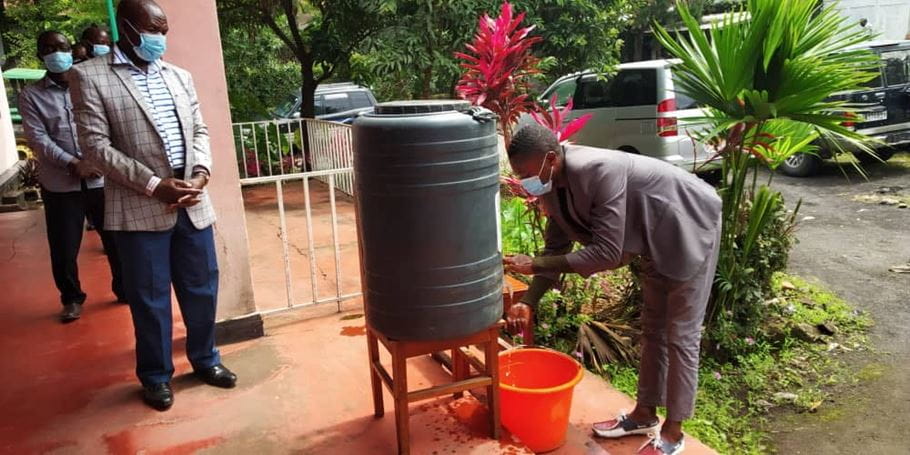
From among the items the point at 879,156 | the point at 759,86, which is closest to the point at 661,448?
the point at 759,86

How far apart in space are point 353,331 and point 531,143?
1.94m

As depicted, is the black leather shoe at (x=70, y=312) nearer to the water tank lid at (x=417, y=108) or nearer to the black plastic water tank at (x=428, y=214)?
the black plastic water tank at (x=428, y=214)

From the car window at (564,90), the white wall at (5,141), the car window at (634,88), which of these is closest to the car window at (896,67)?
the car window at (634,88)

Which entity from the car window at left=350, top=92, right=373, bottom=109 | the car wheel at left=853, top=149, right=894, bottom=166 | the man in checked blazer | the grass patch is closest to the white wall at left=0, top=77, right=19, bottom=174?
the car window at left=350, top=92, right=373, bottom=109

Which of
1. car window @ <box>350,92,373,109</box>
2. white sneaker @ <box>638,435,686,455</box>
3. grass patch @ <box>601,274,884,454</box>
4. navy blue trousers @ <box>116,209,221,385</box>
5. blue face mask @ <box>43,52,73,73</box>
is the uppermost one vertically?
blue face mask @ <box>43,52,73,73</box>

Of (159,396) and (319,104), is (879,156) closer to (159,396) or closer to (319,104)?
(319,104)

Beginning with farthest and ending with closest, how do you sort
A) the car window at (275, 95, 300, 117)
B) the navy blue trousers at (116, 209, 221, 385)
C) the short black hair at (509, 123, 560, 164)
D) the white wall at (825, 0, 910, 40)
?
the white wall at (825, 0, 910, 40)
the car window at (275, 95, 300, 117)
the navy blue trousers at (116, 209, 221, 385)
the short black hair at (509, 123, 560, 164)

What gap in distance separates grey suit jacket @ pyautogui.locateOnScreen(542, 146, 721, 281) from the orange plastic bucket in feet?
1.73

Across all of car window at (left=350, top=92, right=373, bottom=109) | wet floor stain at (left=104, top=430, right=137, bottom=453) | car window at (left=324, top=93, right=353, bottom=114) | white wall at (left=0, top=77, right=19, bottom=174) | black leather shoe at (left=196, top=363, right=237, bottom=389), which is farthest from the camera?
car window at (left=350, top=92, right=373, bottom=109)

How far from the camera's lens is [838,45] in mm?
3650

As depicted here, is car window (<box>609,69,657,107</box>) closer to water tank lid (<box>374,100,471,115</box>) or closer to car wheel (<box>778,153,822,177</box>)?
car wheel (<box>778,153,822,177</box>)

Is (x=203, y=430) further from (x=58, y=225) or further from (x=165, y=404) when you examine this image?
(x=58, y=225)

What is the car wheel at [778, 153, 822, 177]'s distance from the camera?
367 inches

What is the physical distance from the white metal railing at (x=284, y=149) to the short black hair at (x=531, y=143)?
6038 millimetres
